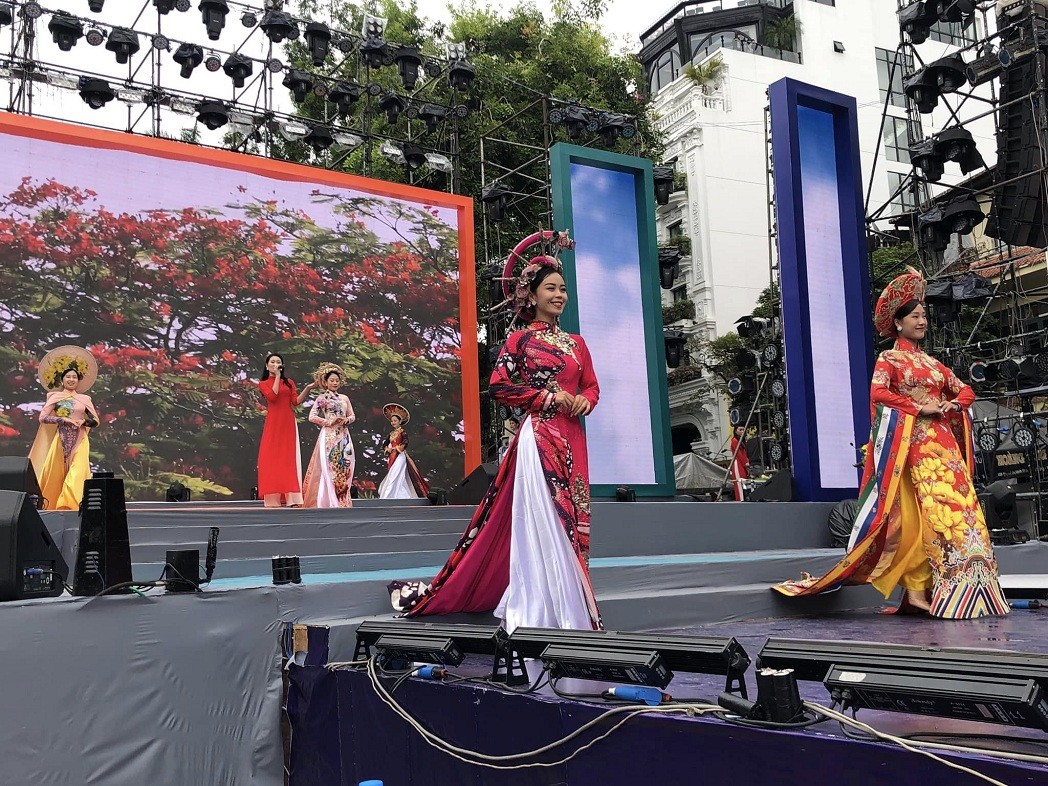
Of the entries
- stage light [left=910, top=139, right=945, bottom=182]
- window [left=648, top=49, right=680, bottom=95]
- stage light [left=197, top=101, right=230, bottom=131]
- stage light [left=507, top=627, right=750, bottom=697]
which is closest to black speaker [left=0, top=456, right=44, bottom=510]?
stage light [left=507, top=627, right=750, bottom=697]

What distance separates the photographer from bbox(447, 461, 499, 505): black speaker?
1023cm

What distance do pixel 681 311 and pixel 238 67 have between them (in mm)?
13405

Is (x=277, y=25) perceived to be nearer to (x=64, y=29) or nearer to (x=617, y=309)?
(x=64, y=29)

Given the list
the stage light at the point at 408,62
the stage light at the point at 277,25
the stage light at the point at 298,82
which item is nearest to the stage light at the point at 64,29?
the stage light at the point at 277,25

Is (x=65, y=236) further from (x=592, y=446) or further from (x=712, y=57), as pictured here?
(x=712, y=57)

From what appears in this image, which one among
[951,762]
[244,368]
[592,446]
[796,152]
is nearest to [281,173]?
[244,368]

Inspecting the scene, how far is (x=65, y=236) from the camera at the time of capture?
37.0 feet

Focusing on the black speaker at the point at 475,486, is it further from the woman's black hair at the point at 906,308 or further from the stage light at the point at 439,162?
the stage light at the point at 439,162

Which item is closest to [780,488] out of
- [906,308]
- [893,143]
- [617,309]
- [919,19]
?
[617,309]

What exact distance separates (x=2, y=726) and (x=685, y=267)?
75.6 feet

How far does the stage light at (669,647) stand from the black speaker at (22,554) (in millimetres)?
1396

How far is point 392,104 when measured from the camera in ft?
47.2

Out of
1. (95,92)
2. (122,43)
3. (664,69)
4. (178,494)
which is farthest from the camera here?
(664,69)

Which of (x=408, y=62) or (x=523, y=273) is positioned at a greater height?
(x=408, y=62)
